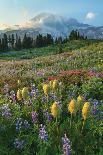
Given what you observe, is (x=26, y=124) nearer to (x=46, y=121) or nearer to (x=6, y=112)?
(x=46, y=121)

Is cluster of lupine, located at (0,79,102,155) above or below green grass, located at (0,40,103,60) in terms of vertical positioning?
above

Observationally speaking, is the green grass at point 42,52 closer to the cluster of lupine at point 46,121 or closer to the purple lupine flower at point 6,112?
the cluster of lupine at point 46,121

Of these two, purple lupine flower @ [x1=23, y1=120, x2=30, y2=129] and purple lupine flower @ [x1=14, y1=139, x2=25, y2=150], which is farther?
purple lupine flower @ [x1=23, y1=120, x2=30, y2=129]

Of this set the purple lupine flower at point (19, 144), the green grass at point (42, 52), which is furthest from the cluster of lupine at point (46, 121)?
the green grass at point (42, 52)

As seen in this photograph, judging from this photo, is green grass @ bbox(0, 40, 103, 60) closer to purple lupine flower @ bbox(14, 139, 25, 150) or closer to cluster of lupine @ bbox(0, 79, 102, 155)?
cluster of lupine @ bbox(0, 79, 102, 155)

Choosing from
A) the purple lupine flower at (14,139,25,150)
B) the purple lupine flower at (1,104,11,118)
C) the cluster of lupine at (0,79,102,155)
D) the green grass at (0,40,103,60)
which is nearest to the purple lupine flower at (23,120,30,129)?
the cluster of lupine at (0,79,102,155)

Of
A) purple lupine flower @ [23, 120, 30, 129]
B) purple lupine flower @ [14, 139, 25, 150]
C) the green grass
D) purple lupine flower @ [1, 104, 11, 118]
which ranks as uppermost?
purple lupine flower @ [1, 104, 11, 118]

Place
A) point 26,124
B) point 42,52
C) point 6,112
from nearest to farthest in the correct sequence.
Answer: point 26,124 < point 6,112 < point 42,52

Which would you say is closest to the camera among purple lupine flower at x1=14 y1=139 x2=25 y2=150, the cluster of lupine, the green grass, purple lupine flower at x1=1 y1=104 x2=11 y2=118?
the cluster of lupine

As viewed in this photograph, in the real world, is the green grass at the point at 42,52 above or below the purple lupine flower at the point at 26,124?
below

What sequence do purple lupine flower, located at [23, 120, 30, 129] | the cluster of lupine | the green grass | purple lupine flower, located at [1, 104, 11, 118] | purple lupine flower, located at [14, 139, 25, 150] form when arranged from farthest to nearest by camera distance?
the green grass, purple lupine flower, located at [1, 104, 11, 118], purple lupine flower, located at [23, 120, 30, 129], purple lupine flower, located at [14, 139, 25, 150], the cluster of lupine

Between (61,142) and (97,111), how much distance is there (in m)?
2.09

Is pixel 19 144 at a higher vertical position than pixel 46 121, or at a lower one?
lower

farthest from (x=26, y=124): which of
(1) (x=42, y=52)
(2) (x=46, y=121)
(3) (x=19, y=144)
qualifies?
(1) (x=42, y=52)
